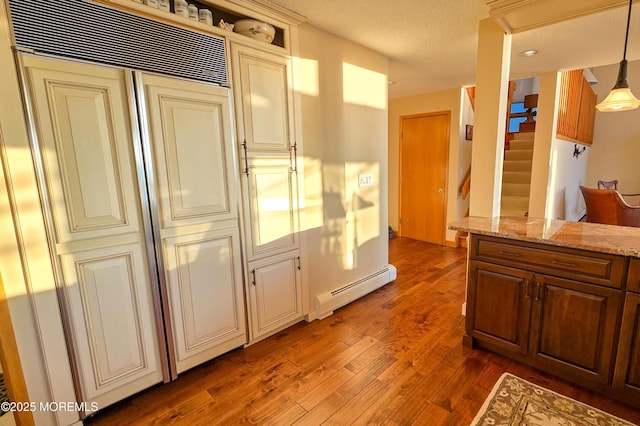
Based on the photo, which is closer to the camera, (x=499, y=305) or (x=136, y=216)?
(x=136, y=216)

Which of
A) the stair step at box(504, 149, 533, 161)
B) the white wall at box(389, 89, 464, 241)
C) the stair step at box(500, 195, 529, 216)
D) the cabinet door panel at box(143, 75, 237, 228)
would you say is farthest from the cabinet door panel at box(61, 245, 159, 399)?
the stair step at box(504, 149, 533, 161)

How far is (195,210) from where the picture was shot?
75.0 inches

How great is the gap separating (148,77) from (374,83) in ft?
6.83

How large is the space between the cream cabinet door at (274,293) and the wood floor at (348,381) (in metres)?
0.13

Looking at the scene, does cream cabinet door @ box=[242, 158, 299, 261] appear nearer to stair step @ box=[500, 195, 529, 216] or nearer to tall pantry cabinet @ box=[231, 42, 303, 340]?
tall pantry cabinet @ box=[231, 42, 303, 340]

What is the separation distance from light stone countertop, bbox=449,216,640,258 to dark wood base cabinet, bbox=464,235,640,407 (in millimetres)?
51

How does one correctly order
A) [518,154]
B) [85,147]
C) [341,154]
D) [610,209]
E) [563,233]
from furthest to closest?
[518,154] → [610,209] → [341,154] → [563,233] → [85,147]

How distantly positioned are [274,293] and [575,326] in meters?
1.95

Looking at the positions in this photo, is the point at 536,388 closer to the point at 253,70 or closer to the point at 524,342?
the point at 524,342

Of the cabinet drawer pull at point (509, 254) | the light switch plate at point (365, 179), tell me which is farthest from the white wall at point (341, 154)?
the cabinet drawer pull at point (509, 254)

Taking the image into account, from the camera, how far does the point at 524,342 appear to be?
76.0 inches

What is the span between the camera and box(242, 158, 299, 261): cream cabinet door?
7.12ft

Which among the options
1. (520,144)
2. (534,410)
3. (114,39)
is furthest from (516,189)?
(114,39)

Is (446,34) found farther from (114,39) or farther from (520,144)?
(520,144)
